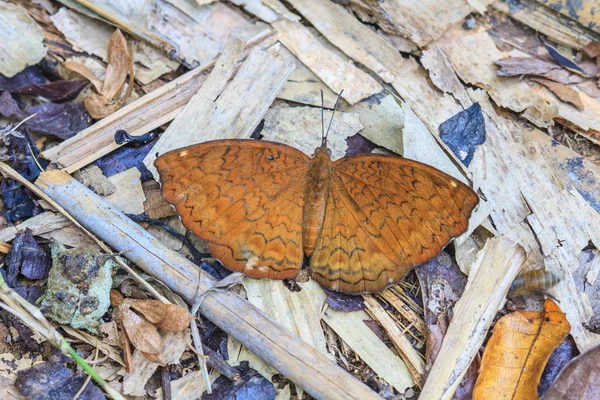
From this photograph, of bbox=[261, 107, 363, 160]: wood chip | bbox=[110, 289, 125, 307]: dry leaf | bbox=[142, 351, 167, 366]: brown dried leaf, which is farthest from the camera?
bbox=[261, 107, 363, 160]: wood chip

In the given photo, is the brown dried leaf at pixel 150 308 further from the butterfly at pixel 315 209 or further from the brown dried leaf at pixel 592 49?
the brown dried leaf at pixel 592 49

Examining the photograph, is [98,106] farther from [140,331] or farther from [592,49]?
[592,49]

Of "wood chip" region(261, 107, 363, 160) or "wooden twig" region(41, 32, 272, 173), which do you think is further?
"wood chip" region(261, 107, 363, 160)

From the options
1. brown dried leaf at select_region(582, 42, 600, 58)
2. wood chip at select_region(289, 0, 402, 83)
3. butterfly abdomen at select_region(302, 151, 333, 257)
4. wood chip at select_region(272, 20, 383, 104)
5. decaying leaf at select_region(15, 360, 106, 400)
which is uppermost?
brown dried leaf at select_region(582, 42, 600, 58)

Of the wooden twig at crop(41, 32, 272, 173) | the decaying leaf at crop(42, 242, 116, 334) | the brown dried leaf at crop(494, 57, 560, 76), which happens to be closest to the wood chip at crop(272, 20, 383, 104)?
the wooden twig at crop(41, 32, 272, 173)

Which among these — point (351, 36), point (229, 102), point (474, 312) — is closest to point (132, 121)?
point (229, 102)

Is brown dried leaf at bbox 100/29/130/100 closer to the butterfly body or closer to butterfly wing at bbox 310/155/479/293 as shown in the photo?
the butterfly body

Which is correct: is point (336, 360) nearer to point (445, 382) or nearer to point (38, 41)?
point (445, 382)

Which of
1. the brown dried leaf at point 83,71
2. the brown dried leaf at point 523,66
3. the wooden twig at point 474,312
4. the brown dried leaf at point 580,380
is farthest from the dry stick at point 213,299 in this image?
the brown dried leaf at point 523,66
